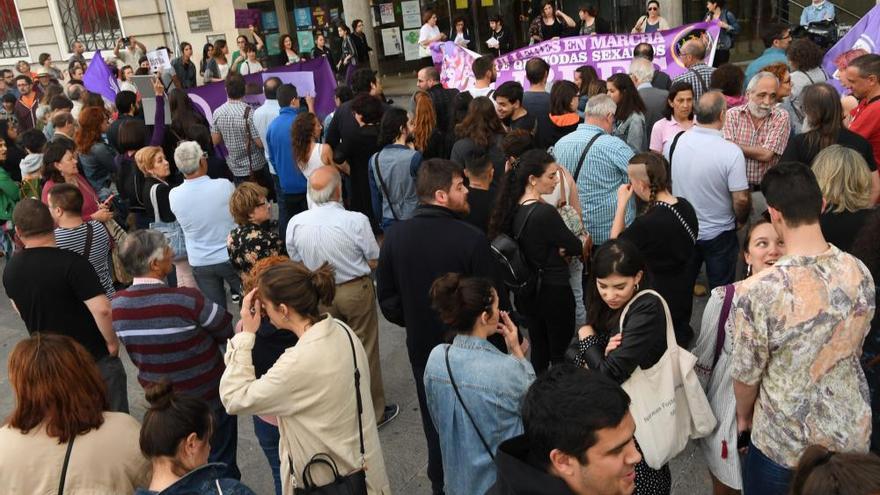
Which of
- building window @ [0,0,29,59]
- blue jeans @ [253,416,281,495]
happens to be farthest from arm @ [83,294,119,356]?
building window @ [0,0,29,59]

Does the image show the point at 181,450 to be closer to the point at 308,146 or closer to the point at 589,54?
the point at 308,146

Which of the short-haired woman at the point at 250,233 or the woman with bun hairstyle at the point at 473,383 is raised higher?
the short-haired woman at the point at 250,233

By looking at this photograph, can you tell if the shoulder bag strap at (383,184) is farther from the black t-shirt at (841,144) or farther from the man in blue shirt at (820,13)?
the man in blue shirt at (820,13)

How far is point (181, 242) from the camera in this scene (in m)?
5.87

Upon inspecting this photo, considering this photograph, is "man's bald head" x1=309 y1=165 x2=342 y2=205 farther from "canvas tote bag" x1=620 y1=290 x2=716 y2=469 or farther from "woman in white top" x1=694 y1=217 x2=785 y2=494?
"woman in white top" x1=694 y1=217 x2=785 y2=494

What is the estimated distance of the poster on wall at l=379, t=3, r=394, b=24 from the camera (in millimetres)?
18422

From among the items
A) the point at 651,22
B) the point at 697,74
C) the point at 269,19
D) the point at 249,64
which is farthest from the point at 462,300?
the point at 269,19

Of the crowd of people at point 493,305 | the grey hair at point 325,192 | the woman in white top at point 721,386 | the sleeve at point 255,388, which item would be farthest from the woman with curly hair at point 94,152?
the woman in white top at point 721,386

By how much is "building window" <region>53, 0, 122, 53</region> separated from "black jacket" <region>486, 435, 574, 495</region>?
21.0 m

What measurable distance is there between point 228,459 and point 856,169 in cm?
345

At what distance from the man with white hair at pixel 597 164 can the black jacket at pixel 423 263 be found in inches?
66.0

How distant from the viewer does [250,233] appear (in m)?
4.57

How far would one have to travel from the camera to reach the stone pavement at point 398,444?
13.5 ft

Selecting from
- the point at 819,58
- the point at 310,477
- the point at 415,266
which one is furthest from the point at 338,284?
the point at 819,58
